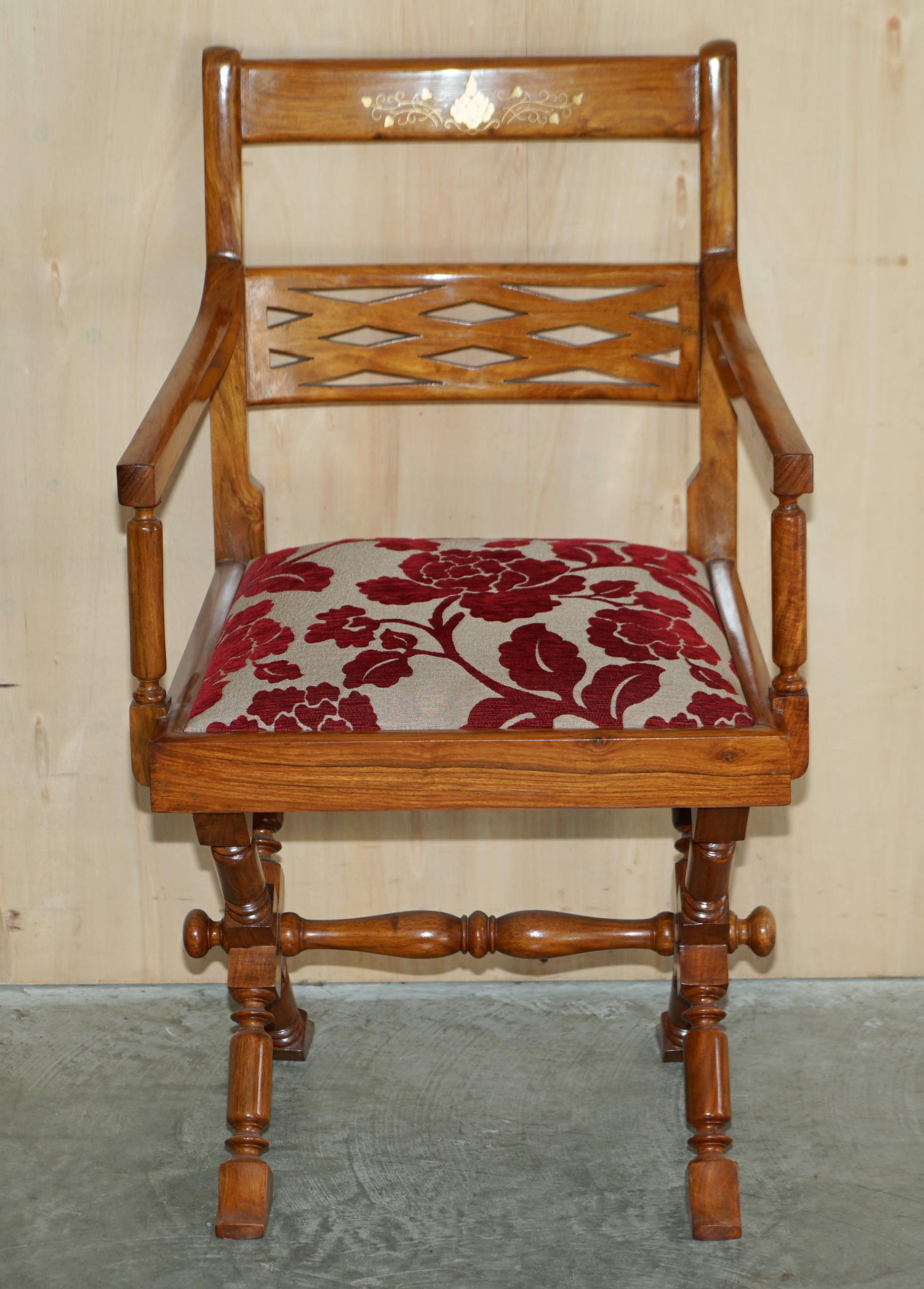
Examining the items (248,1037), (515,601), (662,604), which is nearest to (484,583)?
(515,601)

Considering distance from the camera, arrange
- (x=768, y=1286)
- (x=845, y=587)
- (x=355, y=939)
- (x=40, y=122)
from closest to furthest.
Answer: (x=768, y=1286) → (x=355, y=939) → (x=40, y=122) → (x=845, y=587)

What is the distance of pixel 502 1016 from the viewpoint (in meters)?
1.62

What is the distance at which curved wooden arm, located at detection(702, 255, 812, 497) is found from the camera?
41.7 inches

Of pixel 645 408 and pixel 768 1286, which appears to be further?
pixel 645 408

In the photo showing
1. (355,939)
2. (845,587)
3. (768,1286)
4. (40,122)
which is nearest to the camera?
(768,1286)

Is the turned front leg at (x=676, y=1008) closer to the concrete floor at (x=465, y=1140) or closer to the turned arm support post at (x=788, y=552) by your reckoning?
the concrete floor at (x=465, y=1140)

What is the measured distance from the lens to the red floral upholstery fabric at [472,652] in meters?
1.08

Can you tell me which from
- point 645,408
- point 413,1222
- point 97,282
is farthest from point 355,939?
point 97,282

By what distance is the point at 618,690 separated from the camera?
3.58 feet

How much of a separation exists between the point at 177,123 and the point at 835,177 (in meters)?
0.71

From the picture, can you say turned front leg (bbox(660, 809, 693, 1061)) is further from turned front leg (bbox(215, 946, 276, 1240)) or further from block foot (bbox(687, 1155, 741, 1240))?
turned front leg (bbox(215, 946, 276, 1240))

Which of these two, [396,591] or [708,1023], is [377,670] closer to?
[396,591]

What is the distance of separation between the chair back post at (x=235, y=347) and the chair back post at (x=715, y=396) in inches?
17.9

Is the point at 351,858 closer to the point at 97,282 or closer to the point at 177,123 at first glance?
the point at 97,282
